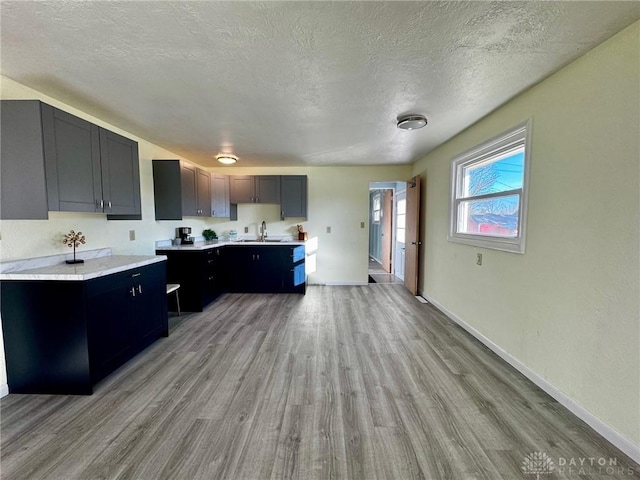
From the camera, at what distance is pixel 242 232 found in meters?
5.13

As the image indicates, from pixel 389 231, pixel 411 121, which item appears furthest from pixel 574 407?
pixel 389 231

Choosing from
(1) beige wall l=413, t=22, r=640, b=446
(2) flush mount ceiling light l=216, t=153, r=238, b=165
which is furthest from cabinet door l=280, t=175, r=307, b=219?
(1) beige wall l=413, t=22, r=640, b=446

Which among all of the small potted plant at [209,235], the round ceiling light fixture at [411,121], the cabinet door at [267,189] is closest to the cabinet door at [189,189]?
the small potted plant at [209,235]

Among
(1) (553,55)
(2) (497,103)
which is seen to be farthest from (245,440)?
(2) (497,103)

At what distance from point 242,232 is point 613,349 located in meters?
4.95

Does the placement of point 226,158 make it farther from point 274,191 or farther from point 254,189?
point 274,191

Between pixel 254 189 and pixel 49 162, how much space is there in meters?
3.07

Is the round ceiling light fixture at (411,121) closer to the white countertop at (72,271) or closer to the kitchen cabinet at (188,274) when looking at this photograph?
the white countertop at (72,271)

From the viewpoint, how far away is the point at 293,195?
481 cm

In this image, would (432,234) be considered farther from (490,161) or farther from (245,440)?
(245,440)

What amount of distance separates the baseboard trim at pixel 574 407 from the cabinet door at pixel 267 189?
12.3 feet

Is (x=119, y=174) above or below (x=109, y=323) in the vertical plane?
above

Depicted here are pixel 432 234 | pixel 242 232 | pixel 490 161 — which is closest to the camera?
pixel 490 161

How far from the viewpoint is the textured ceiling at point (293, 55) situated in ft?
4.30
